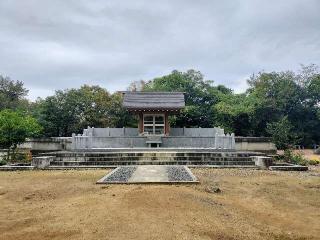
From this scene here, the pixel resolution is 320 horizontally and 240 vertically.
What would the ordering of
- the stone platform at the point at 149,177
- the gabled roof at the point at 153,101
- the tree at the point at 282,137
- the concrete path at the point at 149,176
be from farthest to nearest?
the gabled roof at the point at 153,101, the tree at the point at 282,137, the concrete path at the point at 149,176, the stone platform at the point at 149,177

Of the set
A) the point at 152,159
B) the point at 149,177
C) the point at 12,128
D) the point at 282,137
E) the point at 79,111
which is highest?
the point at 79,111

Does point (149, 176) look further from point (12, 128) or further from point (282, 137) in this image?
point (282, 137)

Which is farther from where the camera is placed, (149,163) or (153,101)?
(153,101)

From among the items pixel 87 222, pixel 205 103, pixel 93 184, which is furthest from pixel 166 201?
pixel 205 103

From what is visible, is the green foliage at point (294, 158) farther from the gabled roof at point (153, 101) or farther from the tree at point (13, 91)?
the tree at point (13, 91)

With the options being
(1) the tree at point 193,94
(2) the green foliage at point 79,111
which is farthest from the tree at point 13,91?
(1) the tree at point 193,94

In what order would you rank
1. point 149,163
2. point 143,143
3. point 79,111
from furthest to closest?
1. point 79,111
2. point 143,143
3. point 149,163

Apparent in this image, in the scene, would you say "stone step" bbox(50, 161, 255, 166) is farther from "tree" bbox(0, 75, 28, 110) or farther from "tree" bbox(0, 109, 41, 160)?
"tree" bbox(0, 75, 28, 110)

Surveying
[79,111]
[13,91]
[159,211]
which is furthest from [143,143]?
[13,91]

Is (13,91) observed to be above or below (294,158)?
above

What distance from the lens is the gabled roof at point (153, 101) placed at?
93.9ft

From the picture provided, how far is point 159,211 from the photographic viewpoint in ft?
25.3

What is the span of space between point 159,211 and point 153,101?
22.0 meters

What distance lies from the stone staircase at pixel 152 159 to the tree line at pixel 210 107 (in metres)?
16.9
